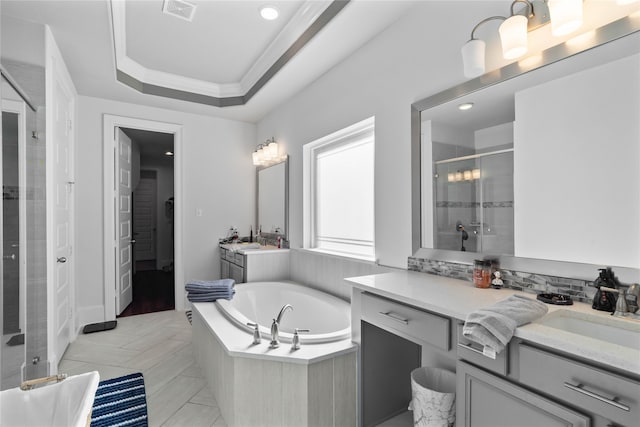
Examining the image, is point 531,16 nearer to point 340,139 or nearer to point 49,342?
point 340,139

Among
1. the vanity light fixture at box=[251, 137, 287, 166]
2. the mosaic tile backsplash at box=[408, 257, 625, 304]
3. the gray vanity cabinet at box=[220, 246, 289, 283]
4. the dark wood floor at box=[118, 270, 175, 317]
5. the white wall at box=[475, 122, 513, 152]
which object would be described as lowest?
the dark wood floor at box=[118, 270, 175, 317]

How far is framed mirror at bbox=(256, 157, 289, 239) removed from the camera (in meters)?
3.60

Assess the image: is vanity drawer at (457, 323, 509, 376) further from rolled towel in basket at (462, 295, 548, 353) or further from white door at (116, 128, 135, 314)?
white door at (116, 128, 135, 314)

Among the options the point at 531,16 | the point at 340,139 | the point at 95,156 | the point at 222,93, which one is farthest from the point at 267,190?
the point at 531,16

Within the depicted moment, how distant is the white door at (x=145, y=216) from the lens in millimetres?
6977

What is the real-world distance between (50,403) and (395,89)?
2.36 metres

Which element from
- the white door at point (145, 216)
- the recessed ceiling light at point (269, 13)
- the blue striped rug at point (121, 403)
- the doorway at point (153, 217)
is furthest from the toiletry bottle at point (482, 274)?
the white door at point (145, 216)

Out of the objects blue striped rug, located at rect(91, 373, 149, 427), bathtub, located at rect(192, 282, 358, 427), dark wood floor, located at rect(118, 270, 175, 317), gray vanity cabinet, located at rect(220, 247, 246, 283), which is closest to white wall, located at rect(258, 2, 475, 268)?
bathtub, located at rect(192, 282, 358, 427)

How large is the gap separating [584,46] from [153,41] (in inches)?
119

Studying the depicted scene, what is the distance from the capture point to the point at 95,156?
11.5ft

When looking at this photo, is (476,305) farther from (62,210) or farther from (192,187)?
(192,187)

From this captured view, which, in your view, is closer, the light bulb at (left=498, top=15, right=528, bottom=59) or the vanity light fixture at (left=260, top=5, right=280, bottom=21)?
the light bulb at (left=498, top=15, right=528, bottom=59)

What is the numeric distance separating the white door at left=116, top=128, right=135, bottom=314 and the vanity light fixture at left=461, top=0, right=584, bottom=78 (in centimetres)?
371

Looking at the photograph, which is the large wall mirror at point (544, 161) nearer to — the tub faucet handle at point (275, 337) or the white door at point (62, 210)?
the tub faucet handle at point (275, 337)
